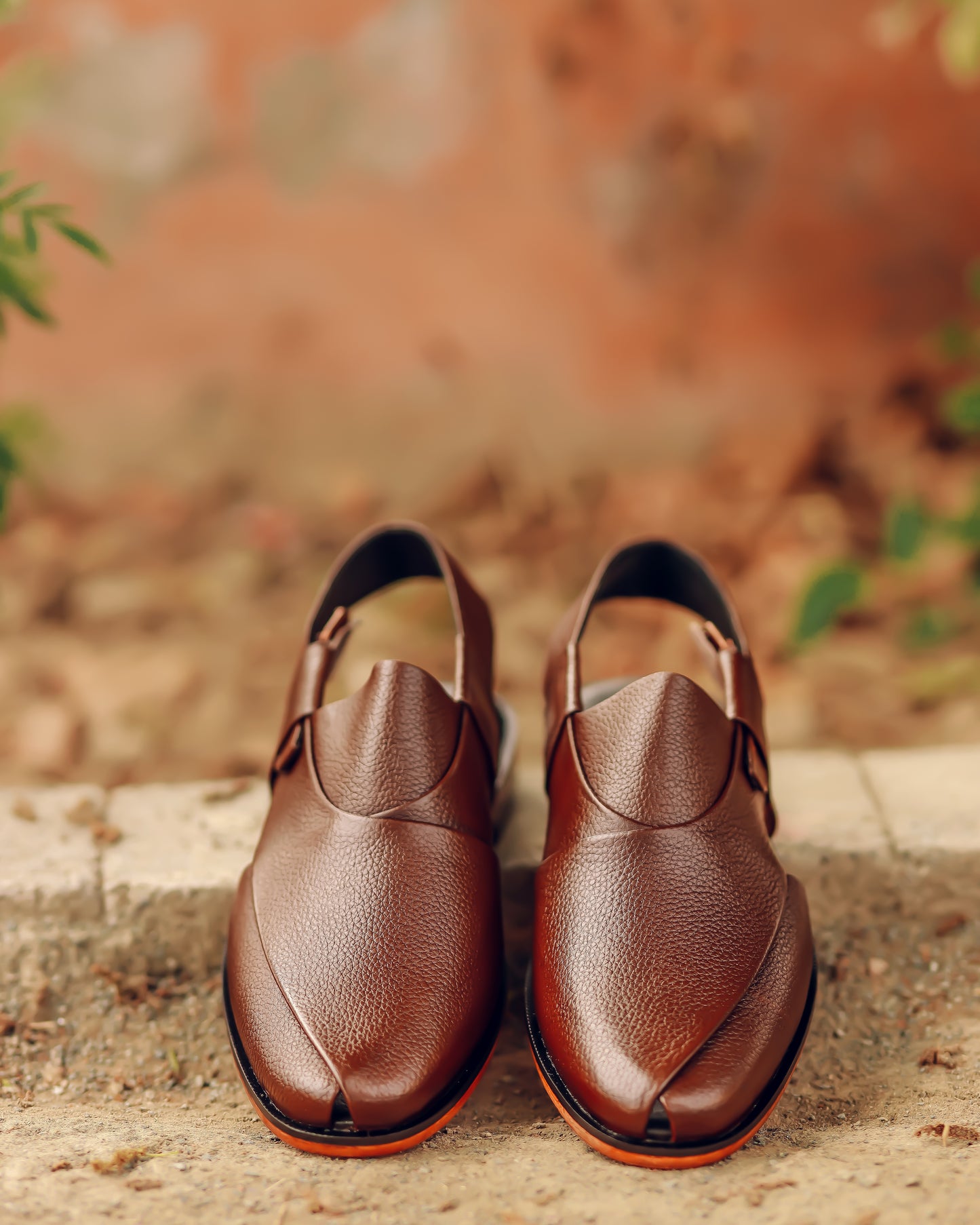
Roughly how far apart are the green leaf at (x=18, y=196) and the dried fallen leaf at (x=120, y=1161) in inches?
34.5

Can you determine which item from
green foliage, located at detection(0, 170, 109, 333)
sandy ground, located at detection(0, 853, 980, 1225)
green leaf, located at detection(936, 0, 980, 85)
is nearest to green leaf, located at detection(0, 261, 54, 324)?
green foliage, located at detection(0, 170, 109, 333)

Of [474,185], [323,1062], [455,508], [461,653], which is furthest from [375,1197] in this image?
[474,185]

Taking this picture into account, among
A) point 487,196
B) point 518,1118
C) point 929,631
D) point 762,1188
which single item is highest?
point 487,196

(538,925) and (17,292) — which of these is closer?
(538,925)

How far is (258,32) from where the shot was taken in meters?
2.22

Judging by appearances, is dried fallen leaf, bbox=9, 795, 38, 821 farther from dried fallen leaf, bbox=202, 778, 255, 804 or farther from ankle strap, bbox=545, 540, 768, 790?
ankle strap, bbox=545, 540, 768, 790

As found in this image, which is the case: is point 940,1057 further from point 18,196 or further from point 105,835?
point 18,196

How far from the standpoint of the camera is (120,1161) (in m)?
0.89

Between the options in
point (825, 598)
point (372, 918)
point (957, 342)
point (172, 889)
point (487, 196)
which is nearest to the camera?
point (372, 918)

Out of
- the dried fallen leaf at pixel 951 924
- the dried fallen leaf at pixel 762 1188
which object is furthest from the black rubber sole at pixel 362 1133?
the dried fallen leaf at pixel 951 924

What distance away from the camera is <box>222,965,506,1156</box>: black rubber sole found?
0.87m

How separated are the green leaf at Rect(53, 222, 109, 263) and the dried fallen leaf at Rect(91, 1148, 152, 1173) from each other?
0.84 meters

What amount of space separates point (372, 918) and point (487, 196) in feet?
5.92

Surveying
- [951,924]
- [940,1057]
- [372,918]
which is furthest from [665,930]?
[951,924]
